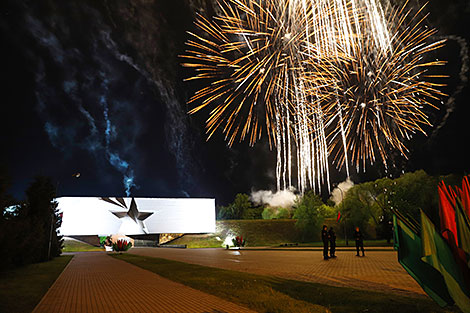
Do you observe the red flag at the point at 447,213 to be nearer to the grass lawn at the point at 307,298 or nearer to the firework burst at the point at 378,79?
the grass lawn at the point at 307,298

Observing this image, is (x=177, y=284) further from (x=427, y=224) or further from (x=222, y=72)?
(x=222, y=72)

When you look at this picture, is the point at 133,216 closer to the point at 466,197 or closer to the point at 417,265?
the point at 417,265

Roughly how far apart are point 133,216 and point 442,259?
5643cm

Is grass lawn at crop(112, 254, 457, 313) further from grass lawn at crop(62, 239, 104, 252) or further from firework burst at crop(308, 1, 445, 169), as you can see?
grass lawn at crop(62, 239, 104, 252)

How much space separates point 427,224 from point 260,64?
539 inches

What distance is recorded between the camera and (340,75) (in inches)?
693

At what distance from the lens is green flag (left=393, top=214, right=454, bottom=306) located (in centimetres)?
380

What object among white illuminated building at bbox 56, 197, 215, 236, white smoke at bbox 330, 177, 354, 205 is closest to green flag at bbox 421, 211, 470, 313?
white illuminated building at bbox 56, 197, 215, 236

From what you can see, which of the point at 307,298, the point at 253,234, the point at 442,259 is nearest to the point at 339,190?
the point at 253,234

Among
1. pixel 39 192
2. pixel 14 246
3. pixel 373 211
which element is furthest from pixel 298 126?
pixel 373 211

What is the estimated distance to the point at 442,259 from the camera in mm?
3641

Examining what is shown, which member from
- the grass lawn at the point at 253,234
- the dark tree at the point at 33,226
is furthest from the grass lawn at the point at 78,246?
the dark tree at the point at 33,226

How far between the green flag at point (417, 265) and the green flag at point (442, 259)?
9.6 inches

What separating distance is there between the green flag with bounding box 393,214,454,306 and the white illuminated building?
181ft
